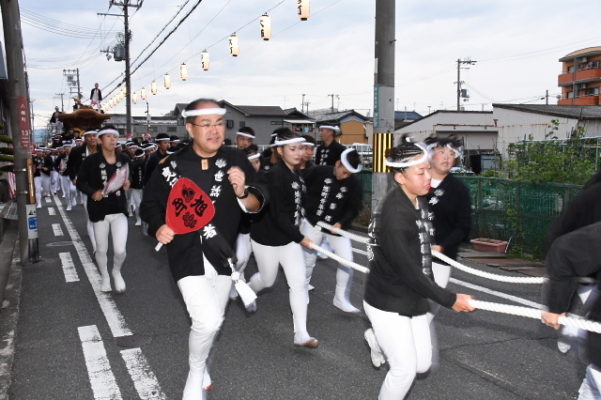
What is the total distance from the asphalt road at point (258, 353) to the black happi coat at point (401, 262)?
45.0 inches

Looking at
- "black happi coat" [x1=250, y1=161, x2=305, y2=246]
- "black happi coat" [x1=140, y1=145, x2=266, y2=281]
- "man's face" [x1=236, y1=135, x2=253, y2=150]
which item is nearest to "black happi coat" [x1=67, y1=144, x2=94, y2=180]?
"man's face" [x1=236, y1=135, x2=253, y2=150]

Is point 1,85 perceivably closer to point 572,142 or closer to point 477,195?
point 477,195

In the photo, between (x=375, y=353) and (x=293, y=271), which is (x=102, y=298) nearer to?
(x=293, y=271)

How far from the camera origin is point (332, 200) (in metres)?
5.95

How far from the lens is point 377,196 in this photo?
33.6 feet

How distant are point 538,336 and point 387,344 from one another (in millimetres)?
2701

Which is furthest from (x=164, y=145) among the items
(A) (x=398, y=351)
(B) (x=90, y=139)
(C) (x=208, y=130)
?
(A) (x=398, y=351)

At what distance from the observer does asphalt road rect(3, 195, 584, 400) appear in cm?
407

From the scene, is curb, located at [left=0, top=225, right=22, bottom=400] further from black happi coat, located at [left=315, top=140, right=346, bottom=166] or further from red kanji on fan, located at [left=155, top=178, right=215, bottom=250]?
black happi coat, located at [left=315, top=140, right=346, bottom=166]

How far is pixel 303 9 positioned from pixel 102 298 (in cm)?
940

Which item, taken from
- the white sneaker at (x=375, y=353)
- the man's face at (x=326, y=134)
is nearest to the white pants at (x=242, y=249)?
the white sneaker at (x=375, y=353)

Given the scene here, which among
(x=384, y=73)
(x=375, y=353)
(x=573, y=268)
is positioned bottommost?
(x=375, y=353)

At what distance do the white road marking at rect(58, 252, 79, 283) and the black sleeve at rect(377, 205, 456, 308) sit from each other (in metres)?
5.83

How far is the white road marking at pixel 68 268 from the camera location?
7.66 m
